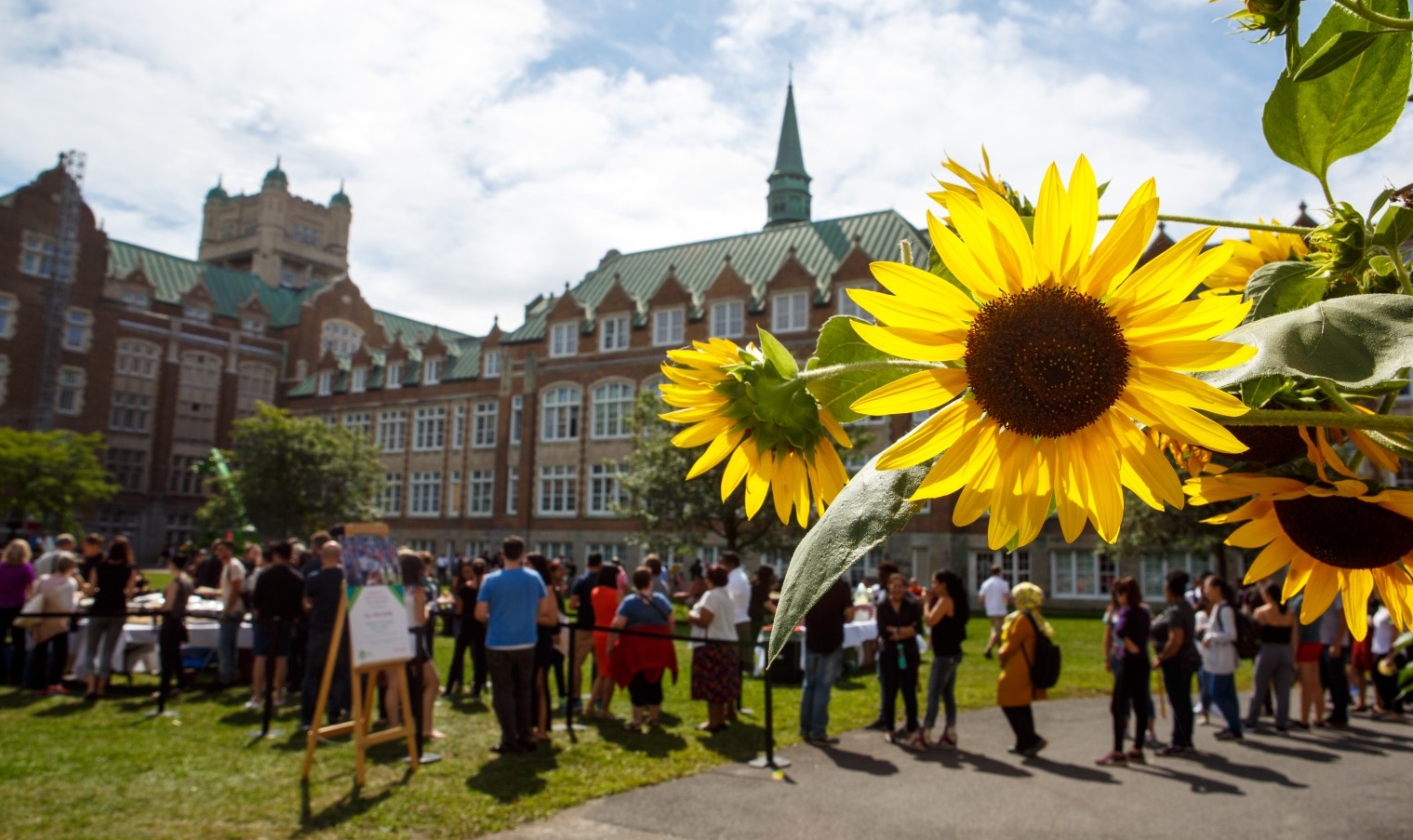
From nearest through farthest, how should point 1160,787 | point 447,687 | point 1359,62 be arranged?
1. point 1359,62
2. point 1160,787
3. point 447,687

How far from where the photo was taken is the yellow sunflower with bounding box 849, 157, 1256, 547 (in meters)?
0.56

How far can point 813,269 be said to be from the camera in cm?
3784

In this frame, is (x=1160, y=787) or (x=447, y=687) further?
(x=447, y=687)

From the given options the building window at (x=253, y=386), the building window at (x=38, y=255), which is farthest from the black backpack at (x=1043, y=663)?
the building window at (x=253, y=386)

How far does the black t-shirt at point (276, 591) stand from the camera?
36.3 ft

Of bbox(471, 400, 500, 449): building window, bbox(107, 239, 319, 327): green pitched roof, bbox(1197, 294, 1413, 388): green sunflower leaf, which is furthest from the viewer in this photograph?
bbox(107, 239, 319, 327): green pitched roof

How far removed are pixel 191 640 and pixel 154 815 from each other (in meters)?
6.92

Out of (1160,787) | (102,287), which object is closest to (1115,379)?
(1160,787)

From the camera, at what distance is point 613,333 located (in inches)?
1599

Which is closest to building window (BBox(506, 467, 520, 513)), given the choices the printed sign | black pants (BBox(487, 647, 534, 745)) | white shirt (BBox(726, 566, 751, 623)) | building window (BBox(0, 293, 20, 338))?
building window (BBox(0, 293, 20, 338))

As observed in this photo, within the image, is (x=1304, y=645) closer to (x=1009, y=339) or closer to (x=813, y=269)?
(x=1009, y=339)

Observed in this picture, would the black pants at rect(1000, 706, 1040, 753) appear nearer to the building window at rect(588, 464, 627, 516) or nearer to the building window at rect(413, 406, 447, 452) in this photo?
the building window at rect(588, 464, 627, 516)

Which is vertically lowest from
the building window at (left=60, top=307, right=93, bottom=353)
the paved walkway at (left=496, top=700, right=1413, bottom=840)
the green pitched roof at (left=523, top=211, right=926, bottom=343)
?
the paved walkway at (left=496, top=700, right=1413, bottom=840)

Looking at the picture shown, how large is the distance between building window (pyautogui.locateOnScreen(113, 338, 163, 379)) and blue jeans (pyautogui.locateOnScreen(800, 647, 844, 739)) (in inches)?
2025
